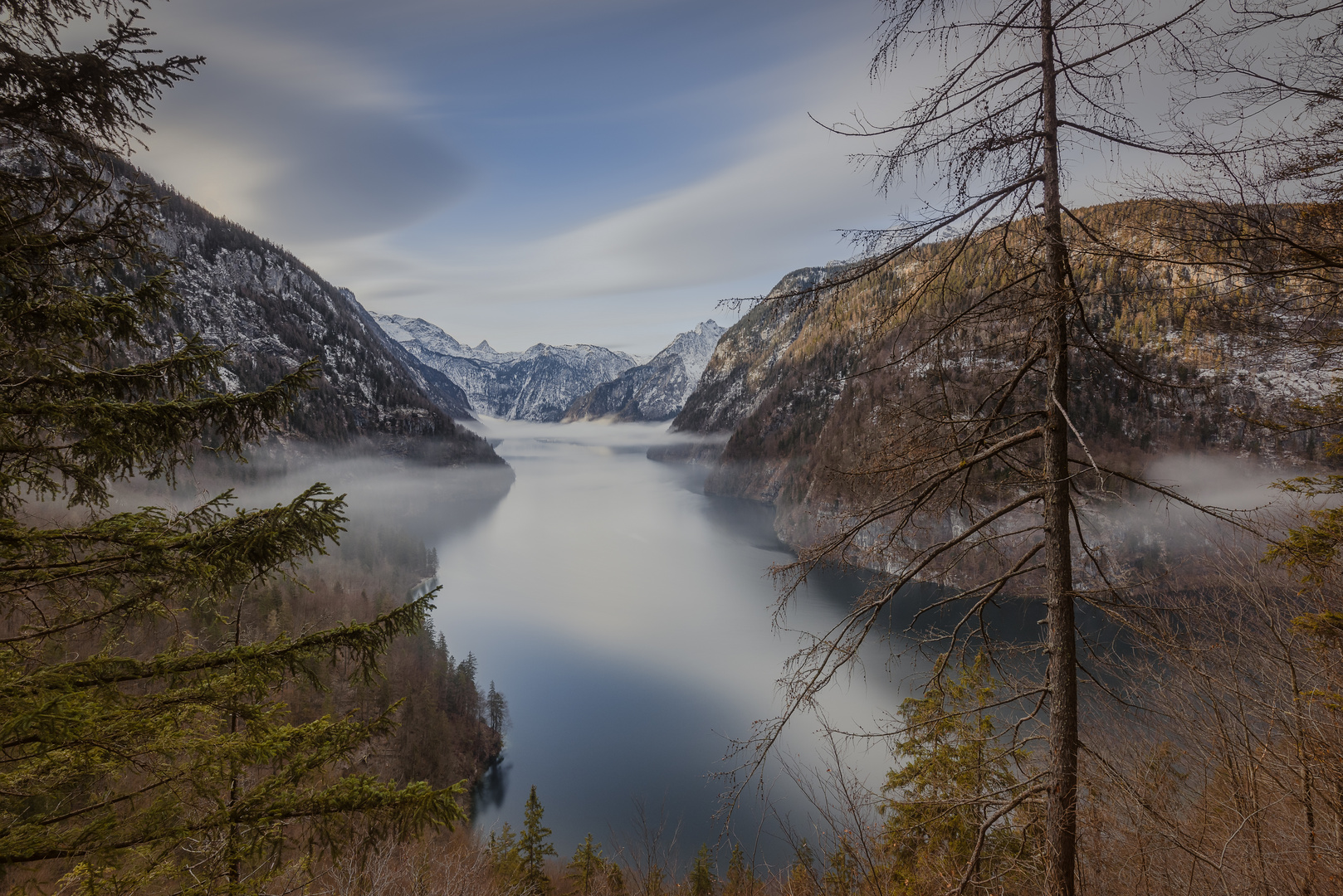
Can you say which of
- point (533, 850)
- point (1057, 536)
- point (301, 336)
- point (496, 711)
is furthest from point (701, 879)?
point (301, 336)

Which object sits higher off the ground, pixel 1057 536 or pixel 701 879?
pixel 1057 536

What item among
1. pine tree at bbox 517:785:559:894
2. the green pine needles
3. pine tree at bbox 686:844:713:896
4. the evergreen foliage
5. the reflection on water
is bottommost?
the reflection on water

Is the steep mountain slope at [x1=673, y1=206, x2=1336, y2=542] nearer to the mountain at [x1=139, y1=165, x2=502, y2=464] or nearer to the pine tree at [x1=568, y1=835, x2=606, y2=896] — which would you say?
the pine tree at [x1=568, y1=835, x2=606, y2=896]

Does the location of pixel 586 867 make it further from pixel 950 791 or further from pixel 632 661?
pixel 632 661

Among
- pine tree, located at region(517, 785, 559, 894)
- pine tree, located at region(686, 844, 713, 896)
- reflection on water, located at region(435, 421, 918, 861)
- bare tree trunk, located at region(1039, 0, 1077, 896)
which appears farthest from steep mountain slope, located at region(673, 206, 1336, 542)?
pine tree, located at region(686, 844, 713, 896)

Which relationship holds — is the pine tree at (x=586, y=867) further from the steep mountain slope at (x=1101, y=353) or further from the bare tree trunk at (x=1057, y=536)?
the steep mountain slope at (x=1101, y=353)

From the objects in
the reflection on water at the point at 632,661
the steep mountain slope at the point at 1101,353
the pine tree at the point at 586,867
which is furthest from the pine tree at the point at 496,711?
the steep mountain slope at the point at 1101,353

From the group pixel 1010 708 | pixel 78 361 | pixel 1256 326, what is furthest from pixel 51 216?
pixel 1010 708
